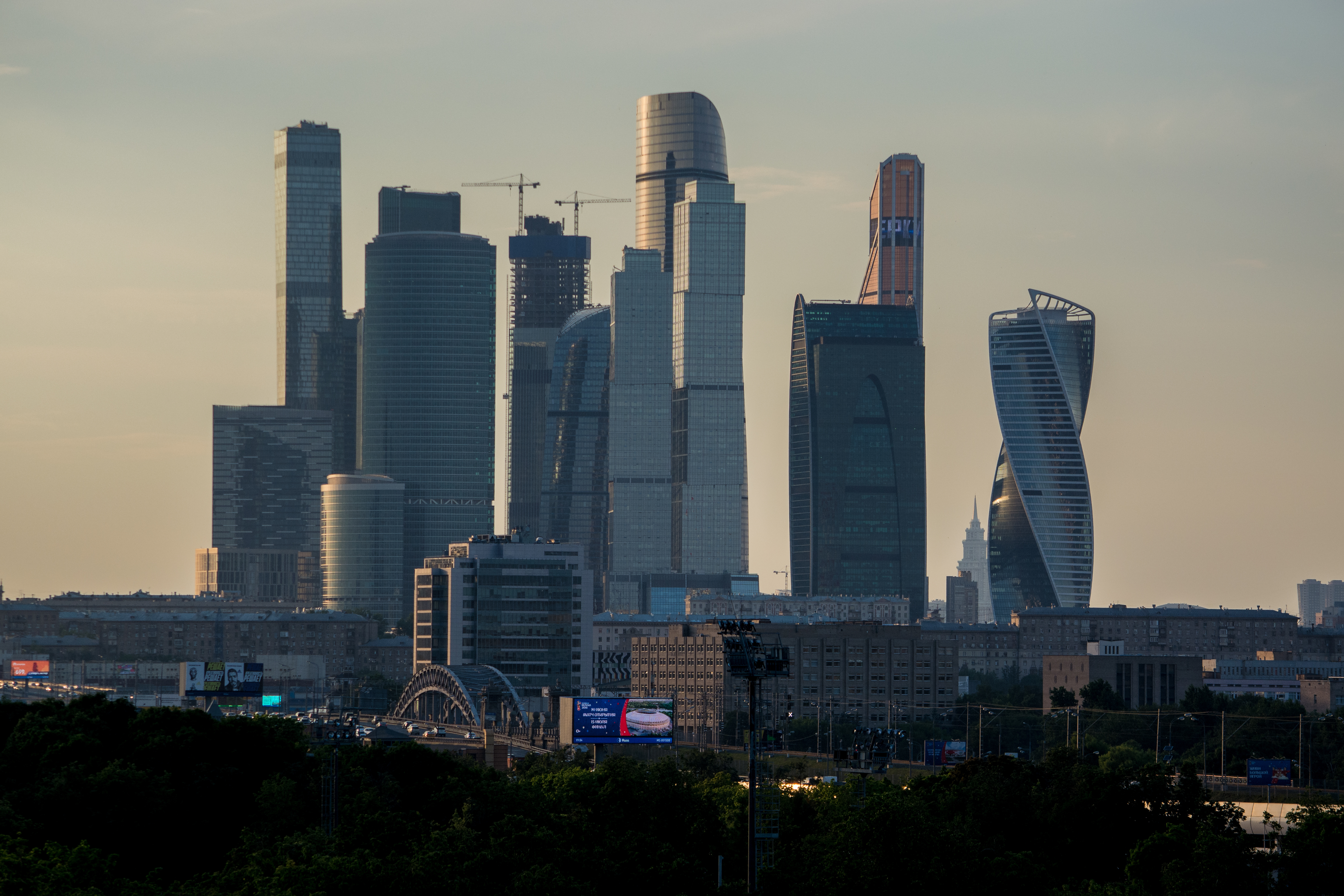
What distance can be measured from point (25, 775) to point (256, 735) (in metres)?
14.4

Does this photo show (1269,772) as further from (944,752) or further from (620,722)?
(620,722)

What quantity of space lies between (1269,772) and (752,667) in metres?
73.8

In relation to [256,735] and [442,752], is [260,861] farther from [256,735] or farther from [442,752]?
[442,752]

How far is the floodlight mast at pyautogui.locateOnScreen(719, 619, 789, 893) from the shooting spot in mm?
89312

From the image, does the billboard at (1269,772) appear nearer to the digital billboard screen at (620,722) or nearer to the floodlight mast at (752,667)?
the digital billboard screen at (620,722)

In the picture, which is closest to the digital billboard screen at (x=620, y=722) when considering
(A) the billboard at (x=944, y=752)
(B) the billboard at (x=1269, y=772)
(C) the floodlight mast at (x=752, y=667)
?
(A) the billboard at (x=944, y=752)

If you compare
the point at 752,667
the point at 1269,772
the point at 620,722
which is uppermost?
the point at 752,667

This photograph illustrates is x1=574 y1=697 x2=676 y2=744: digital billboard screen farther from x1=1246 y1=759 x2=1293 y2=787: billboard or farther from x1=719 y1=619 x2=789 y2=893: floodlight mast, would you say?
x1=719 y1=619 x2=789 y2=893: floodlight mast

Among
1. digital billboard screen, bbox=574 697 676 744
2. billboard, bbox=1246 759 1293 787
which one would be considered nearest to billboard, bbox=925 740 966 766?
digital billboard screen, bbox=574 697 676 744

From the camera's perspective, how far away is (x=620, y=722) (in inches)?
7343

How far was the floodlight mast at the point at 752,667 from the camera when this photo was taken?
293 feet

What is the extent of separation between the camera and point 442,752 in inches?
5664

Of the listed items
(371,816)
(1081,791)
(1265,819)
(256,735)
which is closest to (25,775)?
(256,735)

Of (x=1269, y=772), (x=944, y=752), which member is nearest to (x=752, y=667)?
(x=1269, y=772)
